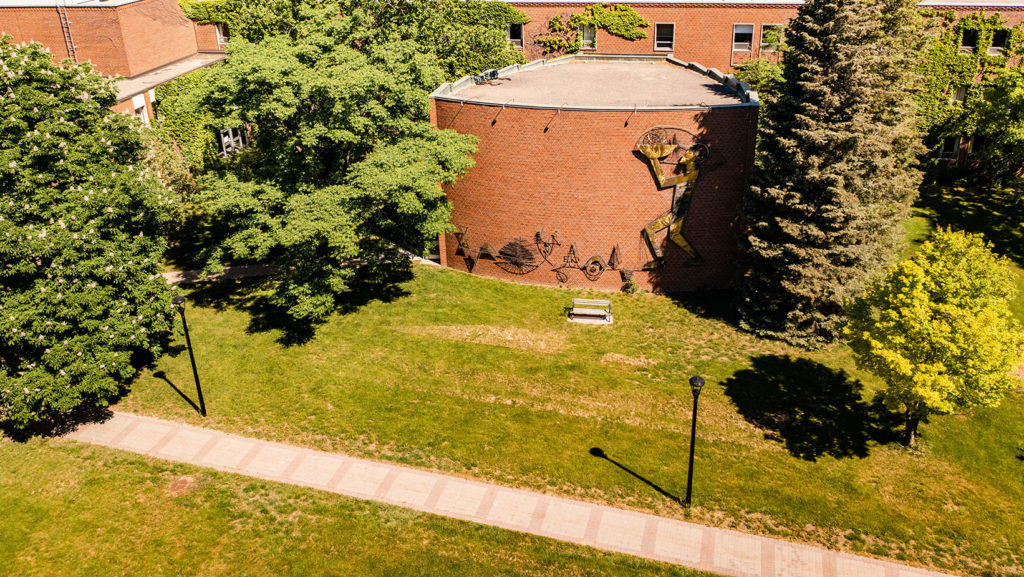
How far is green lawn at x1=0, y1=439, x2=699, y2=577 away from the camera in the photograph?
17375mm

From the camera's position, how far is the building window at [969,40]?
39875mm

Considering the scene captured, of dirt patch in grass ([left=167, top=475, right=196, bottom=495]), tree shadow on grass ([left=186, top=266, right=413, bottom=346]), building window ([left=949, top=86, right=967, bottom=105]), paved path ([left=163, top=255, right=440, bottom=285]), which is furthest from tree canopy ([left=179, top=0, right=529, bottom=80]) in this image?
building window ([left=949, top=86, right=967, bottom=105])

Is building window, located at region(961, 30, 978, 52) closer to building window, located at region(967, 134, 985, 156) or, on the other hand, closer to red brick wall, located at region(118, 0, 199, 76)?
building window, located at region(967, 134, 985, 156)

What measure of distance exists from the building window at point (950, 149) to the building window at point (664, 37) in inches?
724

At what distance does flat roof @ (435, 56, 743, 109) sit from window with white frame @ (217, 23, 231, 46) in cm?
2763

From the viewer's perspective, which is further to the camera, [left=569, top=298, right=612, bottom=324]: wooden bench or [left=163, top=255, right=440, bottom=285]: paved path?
[left=163, top=255, right=440, bottom=285]: paved path

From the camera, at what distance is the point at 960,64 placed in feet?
131

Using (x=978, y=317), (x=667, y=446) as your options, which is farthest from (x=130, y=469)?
(x=978, y=317)

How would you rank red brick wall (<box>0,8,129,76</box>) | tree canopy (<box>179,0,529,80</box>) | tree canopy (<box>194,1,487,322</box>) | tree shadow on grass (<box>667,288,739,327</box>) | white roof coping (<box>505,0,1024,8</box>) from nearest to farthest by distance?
1. tree canopy (<box>194,1,487,322</box>)
2. tree shadow on grass (<box>667,288,739,327</box>)
3. tree canopy (<box>179,0,529,80</box>)
4. white roof coping (<box>505,0,1024,8</box>)
5. red brick wall (<box>0,8,129,76</box>)

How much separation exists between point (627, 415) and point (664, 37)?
32826 mm

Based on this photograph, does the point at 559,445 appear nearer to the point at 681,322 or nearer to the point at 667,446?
the point at 667,446

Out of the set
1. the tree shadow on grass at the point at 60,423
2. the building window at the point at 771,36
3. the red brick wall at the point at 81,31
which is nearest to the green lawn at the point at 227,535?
the tree shadow on grass at the point at 60,423

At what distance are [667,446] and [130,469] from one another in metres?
16.8

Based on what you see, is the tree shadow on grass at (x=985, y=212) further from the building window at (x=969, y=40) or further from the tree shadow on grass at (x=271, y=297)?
the tree shadow on grass at (x=271, y=297)
